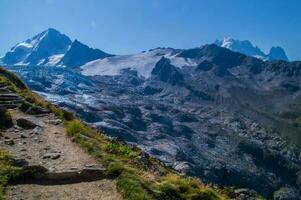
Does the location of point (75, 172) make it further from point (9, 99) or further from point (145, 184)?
point (9, 99)

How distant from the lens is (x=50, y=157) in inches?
1020

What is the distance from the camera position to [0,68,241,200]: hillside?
20.6 metres

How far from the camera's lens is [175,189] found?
69.1 feet

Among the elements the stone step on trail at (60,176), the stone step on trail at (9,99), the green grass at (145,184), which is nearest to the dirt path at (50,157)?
the stone step on trail at (60,176)

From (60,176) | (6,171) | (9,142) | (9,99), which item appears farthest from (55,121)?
(6,171)

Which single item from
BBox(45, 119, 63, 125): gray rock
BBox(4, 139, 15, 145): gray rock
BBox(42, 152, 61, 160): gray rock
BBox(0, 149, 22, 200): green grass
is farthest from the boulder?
BBox(0, 149, 22, 200): green grass

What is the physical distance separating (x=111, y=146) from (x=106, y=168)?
516 centimetres

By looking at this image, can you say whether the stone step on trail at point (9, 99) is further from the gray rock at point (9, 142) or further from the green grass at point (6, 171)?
the green grass at point (6, 171)

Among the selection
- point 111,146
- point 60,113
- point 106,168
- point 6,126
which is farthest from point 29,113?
point 106,168

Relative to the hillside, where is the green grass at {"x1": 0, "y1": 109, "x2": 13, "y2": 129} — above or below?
above

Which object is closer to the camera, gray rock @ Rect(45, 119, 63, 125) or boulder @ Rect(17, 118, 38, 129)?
boulder @ Rect(17, 118, 38, 129)

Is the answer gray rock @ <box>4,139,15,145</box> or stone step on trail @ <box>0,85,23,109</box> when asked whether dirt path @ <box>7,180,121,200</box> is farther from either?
stone step on trail @ <box>0,85,23,109</box>

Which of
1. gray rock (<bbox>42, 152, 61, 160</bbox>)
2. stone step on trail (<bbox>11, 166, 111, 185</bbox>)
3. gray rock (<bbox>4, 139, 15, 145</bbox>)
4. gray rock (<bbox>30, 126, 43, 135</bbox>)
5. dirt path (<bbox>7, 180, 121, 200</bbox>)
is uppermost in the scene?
gray rock (<bbox>30, 126, 43, 135</bbox>)

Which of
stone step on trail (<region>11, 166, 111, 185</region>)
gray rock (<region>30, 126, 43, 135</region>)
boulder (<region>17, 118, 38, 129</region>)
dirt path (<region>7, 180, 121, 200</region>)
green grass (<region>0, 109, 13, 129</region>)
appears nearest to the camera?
dirt path (<region>7, 180, 121, 200</region>)
